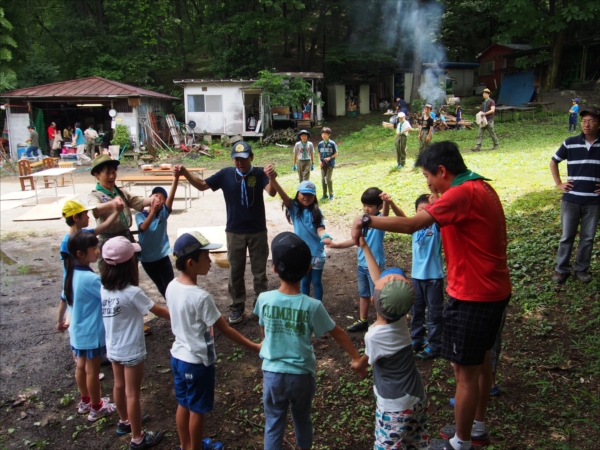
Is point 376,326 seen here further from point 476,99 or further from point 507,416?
point 476,99

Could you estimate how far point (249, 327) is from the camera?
523 cm

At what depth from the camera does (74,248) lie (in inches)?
139

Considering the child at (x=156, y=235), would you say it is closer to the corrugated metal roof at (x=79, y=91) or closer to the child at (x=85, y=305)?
the child at (x=85, y=305)

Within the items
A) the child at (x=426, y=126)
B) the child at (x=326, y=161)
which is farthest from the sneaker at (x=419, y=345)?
the child at (x=426, y=126)

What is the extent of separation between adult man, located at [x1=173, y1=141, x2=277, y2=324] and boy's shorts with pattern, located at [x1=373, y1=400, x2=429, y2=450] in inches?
110

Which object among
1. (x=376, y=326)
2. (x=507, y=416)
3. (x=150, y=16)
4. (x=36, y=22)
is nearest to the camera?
(x=376, y=326)

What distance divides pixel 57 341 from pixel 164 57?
29.1 m

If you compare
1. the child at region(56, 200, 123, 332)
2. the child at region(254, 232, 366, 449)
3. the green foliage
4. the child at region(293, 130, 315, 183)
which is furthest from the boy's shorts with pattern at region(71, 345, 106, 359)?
the green foliage

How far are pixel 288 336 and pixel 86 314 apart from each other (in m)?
1.78

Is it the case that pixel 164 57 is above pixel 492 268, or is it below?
above

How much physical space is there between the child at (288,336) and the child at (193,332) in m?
0.35

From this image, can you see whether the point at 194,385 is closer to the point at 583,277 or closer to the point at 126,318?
the point at 126,318

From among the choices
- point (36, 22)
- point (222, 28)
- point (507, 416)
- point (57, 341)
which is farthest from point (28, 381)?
point (36, 22)

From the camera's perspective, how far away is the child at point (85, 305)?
354 centimetres
